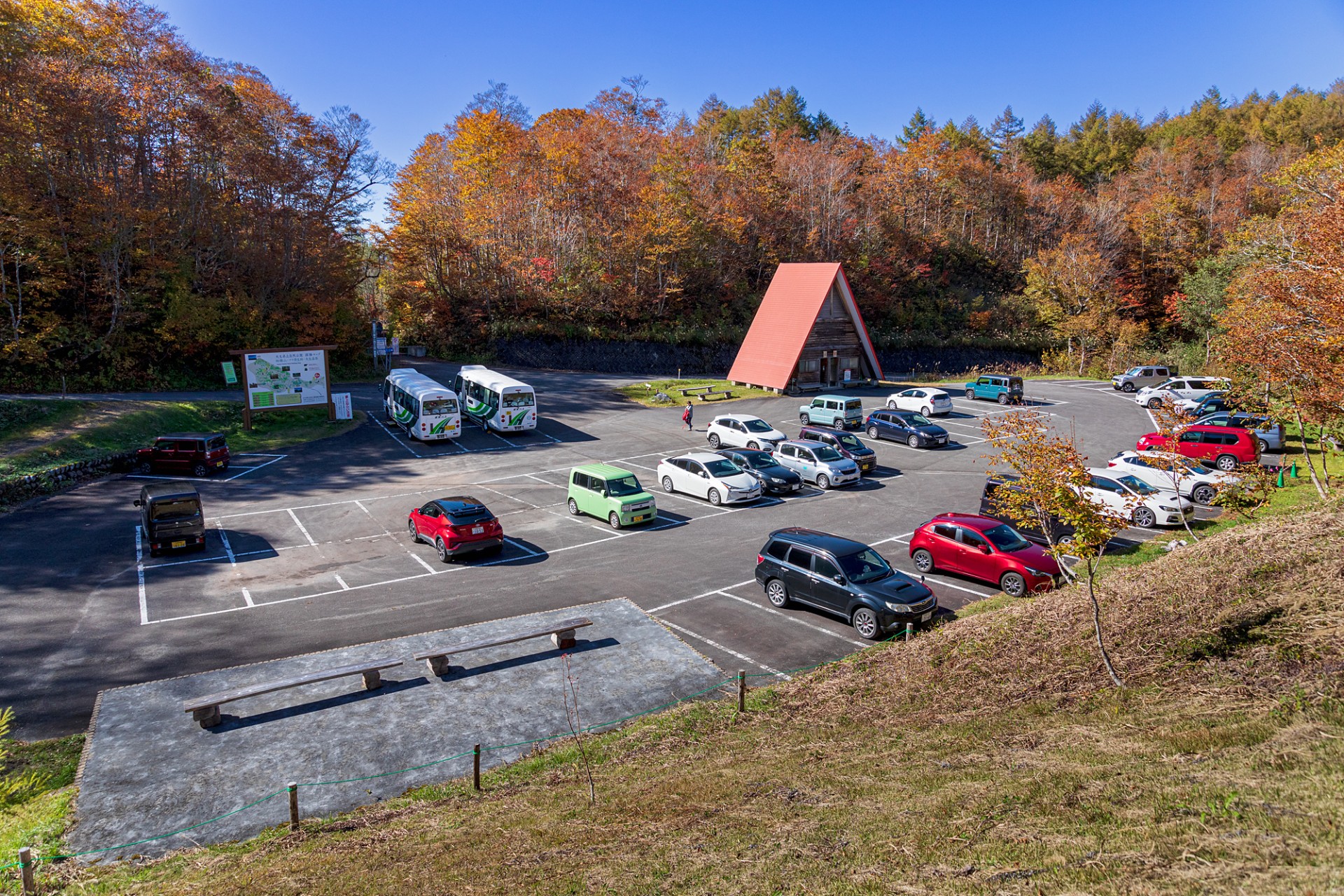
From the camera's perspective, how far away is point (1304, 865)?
4734 millimetres

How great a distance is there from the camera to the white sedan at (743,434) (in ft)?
101

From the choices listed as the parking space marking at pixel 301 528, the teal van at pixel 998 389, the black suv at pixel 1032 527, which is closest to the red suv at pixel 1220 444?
the black suv at pixel 1032 527

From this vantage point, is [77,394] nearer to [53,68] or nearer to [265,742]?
[53,68]

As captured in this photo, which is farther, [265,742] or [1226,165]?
[1226,165]

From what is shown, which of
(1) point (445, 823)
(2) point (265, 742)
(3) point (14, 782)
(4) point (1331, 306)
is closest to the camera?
(1) point (445, 823)

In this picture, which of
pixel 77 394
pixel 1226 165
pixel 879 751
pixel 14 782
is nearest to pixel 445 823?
pixel 879 751

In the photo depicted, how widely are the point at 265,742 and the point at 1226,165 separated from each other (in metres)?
99.8

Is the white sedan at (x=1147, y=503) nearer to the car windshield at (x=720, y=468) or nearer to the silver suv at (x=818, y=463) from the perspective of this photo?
the silver suv at (x=818, y=463)

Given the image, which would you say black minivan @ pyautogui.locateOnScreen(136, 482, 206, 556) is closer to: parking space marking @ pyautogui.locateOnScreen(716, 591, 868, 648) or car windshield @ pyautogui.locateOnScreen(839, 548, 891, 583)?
parking space marking @ pyautogui.locateOnScreen(716, 591, 868, 648)

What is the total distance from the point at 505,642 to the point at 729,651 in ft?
13.7

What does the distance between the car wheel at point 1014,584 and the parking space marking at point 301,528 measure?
18.4m

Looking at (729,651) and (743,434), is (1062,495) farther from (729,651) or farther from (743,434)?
(743,434)

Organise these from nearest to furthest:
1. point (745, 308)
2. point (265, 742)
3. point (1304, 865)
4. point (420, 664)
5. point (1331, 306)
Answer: point (1304, 865)
point (265, 742)
point (420, 664)
point (1331, 306)
point (745, 308)

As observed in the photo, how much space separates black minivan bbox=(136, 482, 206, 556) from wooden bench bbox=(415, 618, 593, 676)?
10993 millimetres
